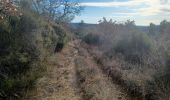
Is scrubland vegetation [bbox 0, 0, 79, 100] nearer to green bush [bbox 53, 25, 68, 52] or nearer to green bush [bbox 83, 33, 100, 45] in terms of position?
green bush [bbox 53, 25, 68, 52]

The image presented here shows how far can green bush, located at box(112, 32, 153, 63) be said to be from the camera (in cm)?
2482

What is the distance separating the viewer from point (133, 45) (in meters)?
28.1

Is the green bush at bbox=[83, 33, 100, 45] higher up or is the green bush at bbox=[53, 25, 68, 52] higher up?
the green bush at bbox=[53, 25, 68, 52]

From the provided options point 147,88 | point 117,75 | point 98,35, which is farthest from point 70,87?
point 98,35

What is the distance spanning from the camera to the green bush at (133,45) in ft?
81.4

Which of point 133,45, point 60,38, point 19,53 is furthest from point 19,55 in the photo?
point 60,38

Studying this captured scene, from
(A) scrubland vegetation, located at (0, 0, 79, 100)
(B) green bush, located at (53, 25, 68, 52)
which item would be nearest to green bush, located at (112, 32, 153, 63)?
(B) green bush, located at (53, 25, 68, 52)

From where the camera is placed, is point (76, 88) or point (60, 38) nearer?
point (76, 88)

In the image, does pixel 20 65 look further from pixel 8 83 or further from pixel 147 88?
pixel 147 88

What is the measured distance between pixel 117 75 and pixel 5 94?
752cm

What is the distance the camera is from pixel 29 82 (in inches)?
531

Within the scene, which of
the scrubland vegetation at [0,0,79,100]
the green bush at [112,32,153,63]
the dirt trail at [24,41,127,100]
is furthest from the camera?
the green bush at [112,32,153,63]

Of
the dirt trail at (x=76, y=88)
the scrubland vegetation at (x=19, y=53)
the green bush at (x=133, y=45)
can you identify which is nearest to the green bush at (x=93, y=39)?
the green bush at (x=133, y=45)

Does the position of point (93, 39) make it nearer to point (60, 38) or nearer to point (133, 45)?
point (60, 38)
